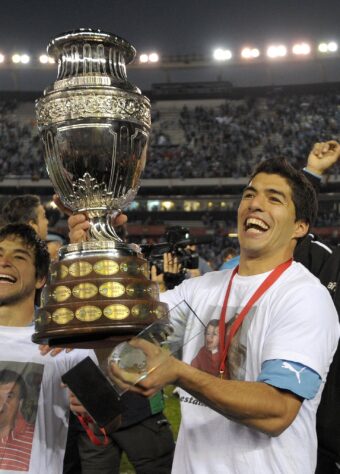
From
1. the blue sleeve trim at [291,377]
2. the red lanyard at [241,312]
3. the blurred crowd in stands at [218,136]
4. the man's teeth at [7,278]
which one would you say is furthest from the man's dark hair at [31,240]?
the blurred crowd in stands at [218,136]

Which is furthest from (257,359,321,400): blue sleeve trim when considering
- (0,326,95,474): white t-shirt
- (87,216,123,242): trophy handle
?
(0,326,95,474): white t-shirt

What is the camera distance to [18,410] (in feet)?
7.11

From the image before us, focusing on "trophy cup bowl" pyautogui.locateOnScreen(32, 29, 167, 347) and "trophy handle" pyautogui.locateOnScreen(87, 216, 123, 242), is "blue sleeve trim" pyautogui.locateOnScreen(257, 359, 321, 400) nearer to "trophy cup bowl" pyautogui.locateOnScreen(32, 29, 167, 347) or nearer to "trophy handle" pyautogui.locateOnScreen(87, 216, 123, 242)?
"trophy cup bowl" pyautogui.locateOnScreen(32, 29, 167, 347)

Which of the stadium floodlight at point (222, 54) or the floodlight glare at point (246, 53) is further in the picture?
the stadium floodlight at point (222, 54)

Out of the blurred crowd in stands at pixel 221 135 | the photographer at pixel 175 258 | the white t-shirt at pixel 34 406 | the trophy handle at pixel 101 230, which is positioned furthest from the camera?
the blurred crowd in stands at pixel 221 135

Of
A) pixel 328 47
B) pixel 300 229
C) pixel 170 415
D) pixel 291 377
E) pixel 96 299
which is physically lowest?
pixel 170 415

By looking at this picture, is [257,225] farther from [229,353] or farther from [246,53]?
[246,53]

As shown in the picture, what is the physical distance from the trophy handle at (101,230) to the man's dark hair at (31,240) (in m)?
0.49

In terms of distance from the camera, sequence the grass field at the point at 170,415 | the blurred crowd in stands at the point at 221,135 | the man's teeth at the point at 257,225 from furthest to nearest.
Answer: the blurred crowd in stands at the point at 221,135, the grass field at the point at 170,415, the man's teeth at the point at 257,225

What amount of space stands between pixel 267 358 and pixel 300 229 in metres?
0.51

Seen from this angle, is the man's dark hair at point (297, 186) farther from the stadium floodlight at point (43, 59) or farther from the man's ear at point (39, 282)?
the stadium floodlight at point (43, 59)

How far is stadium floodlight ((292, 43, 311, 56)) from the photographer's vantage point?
32.1m

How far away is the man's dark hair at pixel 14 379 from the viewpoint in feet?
7.19

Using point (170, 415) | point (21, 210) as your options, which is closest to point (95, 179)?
point (21, 210)
